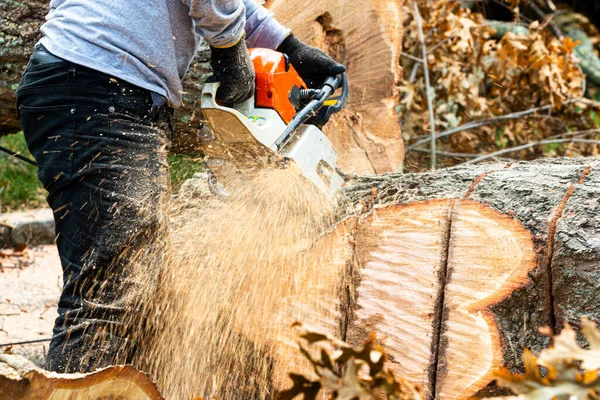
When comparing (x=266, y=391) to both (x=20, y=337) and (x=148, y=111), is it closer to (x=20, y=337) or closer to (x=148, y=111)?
(x=148, y=111)

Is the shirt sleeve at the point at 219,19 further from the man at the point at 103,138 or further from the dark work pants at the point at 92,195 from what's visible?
the dark work pants at the point at 92,195

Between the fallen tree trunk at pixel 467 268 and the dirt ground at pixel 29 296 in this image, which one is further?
the dirt ground at pixel 29 296

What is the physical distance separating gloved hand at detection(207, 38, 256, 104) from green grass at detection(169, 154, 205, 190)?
0.92 metres

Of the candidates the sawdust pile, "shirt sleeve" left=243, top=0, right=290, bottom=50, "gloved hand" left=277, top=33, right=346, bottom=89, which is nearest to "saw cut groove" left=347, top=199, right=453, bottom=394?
the sawdust pile

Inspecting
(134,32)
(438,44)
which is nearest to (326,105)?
(134,32)

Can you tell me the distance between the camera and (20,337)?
3.02 meters

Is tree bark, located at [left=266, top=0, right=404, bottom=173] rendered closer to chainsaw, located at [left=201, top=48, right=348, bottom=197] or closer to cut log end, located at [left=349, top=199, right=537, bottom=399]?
chainsaw, located at [left=201, top=48, right=348, bottom=197]

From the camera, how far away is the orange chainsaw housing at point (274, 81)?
216cm

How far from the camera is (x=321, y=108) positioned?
2.36 meters

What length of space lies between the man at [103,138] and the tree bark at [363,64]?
3.73ft

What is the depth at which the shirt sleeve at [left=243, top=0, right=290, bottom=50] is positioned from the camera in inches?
94.7

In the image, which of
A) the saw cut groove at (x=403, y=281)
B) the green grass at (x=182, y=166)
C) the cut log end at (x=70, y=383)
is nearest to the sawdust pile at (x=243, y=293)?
the saw cut groove at (x=403, y=281)

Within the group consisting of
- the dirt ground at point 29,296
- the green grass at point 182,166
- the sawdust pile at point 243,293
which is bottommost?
the dirt ground at point 29,296

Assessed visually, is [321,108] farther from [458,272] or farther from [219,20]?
[458,272]
